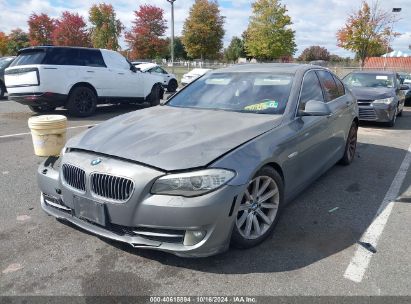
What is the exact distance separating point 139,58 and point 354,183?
1916 inches

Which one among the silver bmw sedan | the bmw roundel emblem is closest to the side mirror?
the silver bmw sedan

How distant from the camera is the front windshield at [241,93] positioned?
401cm

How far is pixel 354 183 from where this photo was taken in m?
5.14

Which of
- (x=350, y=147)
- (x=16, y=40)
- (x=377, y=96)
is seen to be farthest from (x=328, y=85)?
(x=16, y=40)

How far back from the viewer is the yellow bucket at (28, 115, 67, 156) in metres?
5.17

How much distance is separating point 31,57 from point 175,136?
26.7 ft

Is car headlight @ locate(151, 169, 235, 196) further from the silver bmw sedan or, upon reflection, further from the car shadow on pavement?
the car shadow on pavement

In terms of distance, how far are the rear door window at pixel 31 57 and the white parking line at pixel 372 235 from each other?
8.67m

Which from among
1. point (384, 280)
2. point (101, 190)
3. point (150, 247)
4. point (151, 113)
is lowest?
point (384, 280)

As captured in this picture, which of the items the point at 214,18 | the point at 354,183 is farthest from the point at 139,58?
the point at 354,183

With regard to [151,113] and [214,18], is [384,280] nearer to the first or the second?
[151,113]

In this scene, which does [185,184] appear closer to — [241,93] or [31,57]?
[241,93]

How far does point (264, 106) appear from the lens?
13.0 ft

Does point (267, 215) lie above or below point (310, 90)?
below
